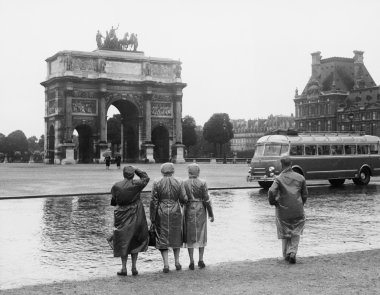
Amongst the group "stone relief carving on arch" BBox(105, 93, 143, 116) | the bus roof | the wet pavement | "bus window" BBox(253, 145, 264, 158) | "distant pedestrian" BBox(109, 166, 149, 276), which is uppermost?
"stone relief carving on arch" BBox(105, 93, 143, 116)

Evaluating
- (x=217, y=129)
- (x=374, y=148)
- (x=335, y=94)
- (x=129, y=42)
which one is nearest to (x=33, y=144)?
(x=217, y=129)

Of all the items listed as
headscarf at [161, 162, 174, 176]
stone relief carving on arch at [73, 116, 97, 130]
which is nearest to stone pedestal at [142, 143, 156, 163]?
stone relief carving on arch at [73, 116, 97, 130]

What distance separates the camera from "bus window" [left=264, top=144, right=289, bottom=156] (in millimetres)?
26172

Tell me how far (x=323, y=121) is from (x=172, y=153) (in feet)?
179

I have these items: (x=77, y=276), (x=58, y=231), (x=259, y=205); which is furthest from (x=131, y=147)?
(x=77, y=276)

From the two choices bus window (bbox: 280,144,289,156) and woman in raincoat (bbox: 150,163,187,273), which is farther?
bus window (bbox: 280,144,289,156)

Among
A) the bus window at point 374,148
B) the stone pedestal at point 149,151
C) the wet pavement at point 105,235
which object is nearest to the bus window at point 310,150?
the bus window at point 374,148

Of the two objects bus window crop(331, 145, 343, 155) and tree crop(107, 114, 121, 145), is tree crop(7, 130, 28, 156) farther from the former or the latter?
bus window crop(331, 145, 343, 155)

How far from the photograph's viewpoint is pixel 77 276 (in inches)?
329

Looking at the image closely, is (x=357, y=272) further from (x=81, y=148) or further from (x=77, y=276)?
(x=81, y=148)

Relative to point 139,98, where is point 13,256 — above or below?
below

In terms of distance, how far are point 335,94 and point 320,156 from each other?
8816 centimetres

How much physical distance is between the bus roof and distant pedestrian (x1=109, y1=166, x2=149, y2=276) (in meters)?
18.3

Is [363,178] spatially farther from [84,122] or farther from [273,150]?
[84,122]
